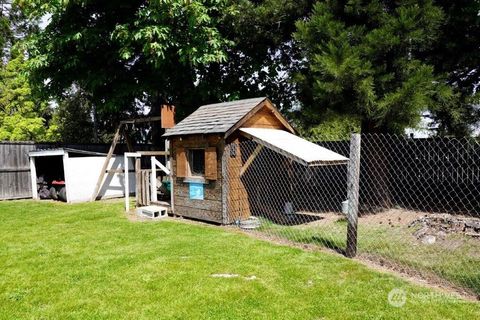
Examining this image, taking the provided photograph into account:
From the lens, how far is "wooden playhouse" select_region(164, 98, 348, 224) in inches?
338

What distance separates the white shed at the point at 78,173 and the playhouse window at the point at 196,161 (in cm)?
594

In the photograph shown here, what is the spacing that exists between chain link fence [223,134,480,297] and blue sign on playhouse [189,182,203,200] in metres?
0.92

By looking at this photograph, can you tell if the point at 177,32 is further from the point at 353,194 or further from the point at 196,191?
the point at 353,194

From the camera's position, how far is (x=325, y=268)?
5.43 m

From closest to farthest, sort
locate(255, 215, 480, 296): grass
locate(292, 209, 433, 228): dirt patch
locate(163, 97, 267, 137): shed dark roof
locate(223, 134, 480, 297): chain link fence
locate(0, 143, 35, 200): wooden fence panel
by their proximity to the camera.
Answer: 1. locate(255, 215, 480, 296): grass
2. locate(223, 134, 480, 297): chain link fence
3. locate(163, 97, 267, 137): shed dark roof
4. locate(292, 209, 433, 228): dirt patch
5. locate(0, 143, 35, 200): wooden fence panel

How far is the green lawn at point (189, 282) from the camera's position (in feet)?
13.4

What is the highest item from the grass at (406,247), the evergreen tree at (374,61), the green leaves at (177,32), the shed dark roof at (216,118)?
the green leaves at (177,32)

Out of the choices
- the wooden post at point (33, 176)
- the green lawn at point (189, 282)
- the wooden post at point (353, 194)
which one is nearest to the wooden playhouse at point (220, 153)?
the green lawn at point (189, 282)

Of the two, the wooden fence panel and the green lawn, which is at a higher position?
the wooden fence panel

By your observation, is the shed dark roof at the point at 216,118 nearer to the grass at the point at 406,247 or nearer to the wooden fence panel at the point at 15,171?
the grass at the point at 406,247

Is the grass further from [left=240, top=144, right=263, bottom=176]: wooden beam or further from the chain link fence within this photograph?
[left=240, top=144, right=263, bottom=176]: wooden beam

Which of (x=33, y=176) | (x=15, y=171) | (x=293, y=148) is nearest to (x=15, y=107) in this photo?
Result: (x=15, y=171)

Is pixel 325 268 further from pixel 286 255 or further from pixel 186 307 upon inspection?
pixel 186 307

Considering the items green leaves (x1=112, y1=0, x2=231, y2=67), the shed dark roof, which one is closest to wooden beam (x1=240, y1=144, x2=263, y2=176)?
the shed dark roof
